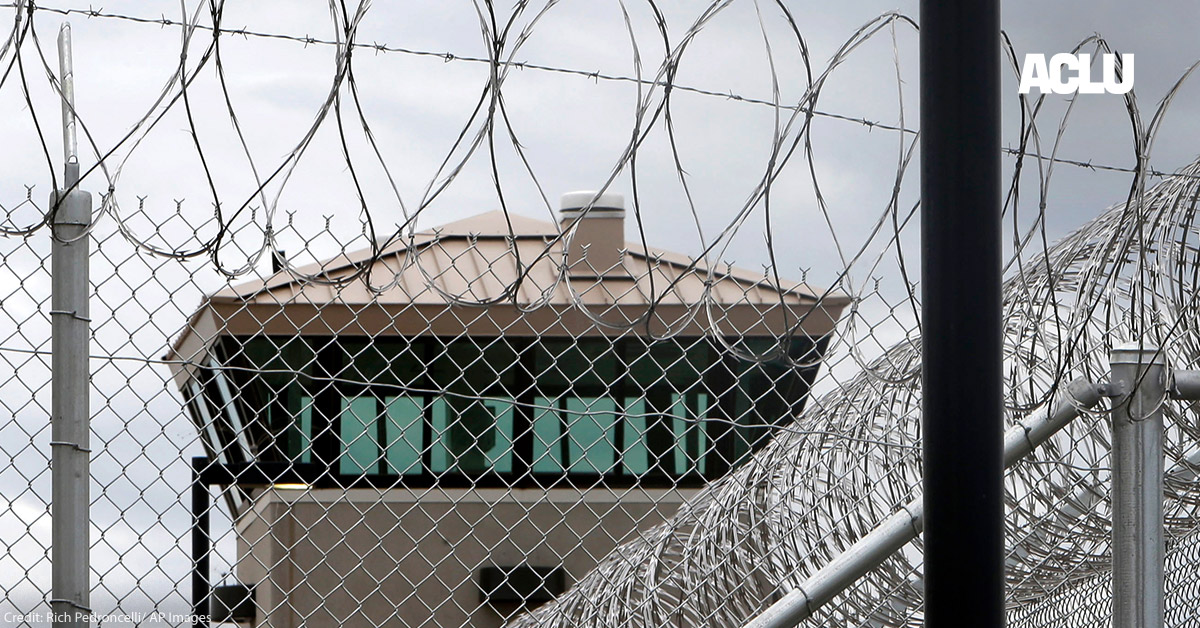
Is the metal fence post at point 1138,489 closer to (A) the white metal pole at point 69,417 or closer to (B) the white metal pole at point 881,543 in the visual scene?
Result: (B) the white metal pole at point 881,543

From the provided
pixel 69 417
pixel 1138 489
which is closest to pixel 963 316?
pixel 1138 489

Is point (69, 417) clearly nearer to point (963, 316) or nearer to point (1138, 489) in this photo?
point (963, 316)

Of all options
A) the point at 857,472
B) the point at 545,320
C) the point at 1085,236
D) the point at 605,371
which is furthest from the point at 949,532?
the point at 545,320

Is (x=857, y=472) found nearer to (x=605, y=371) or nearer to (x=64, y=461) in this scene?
(x=64, y=461)

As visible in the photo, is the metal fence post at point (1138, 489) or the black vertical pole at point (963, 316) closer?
the black vertical pole at point (963, 316)

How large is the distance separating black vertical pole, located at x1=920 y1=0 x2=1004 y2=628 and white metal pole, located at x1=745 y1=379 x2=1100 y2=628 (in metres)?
0.82

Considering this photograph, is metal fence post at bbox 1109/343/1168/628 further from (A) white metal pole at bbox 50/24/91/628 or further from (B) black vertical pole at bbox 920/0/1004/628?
(A) white metal pole at bbox 50/24/91/628

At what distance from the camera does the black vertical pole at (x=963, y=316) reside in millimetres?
1553

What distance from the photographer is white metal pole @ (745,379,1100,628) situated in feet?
7.78

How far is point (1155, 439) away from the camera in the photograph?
7.88 ft

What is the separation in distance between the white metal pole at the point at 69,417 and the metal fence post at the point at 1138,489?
1.87 m

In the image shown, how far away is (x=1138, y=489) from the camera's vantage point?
7.84 feet

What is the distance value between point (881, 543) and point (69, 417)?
4.88 feet

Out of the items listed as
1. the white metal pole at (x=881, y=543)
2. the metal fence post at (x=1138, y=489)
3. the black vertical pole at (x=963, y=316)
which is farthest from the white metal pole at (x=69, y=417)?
the metal fence post at (x=1138, y=489)
